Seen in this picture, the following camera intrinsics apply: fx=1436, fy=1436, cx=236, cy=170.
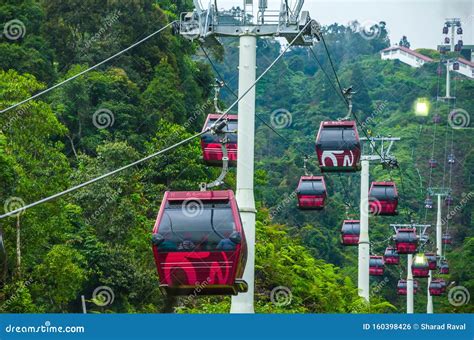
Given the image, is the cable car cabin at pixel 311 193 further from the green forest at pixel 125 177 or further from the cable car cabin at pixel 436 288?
the cable car cabin at pixel 436 288

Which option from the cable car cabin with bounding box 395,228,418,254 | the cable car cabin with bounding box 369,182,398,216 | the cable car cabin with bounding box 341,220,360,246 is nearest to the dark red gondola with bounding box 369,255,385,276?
the cable car cabin with bounding box 395,228,418,254

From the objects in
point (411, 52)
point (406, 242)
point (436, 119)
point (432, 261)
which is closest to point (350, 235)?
point (406, 242)

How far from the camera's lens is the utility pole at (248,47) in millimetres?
22078

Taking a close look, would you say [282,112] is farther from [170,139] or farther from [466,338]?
[466,338]

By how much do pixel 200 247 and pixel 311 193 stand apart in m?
17.1

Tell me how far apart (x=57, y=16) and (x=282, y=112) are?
57.1 meters

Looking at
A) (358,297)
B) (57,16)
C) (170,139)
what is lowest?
(358,297)

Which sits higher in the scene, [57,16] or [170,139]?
[57,16]

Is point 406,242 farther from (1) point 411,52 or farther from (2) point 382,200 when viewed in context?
(1) point 411,52

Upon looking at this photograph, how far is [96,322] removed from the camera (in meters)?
20.8

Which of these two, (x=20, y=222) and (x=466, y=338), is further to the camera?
(x=20, y=222)

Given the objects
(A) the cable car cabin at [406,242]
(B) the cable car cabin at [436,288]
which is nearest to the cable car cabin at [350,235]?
(A) the cable car cabin at [406,242]

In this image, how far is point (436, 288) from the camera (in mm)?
63344

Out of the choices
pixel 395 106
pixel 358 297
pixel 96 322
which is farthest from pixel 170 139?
pixel 395 106
